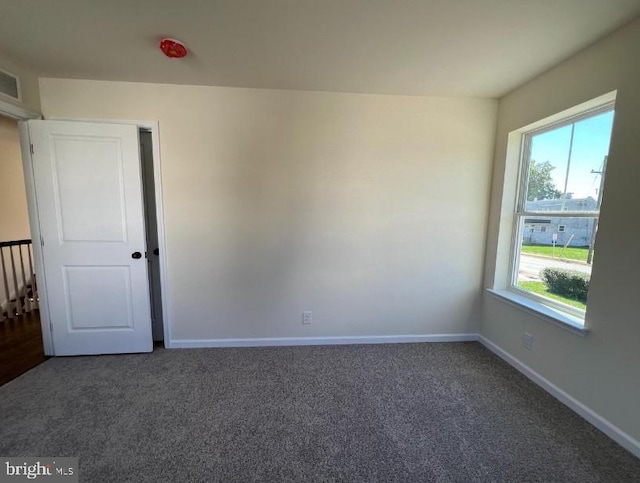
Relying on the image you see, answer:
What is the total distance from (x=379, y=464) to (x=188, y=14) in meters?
2.73

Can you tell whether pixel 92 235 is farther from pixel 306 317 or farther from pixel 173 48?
pixel 306 317

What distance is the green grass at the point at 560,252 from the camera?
1.87m

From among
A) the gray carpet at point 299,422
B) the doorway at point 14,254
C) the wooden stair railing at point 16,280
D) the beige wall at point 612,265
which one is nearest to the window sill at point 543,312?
the beige wall at point 612,265

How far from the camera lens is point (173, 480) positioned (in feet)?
4.22

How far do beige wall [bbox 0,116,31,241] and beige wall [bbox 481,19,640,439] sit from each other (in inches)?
253

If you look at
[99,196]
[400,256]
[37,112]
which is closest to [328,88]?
[400,256]

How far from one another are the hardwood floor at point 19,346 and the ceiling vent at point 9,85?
222cm

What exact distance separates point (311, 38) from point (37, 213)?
2.68m

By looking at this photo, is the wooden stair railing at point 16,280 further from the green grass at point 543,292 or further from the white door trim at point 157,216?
the green grass at point 543,292

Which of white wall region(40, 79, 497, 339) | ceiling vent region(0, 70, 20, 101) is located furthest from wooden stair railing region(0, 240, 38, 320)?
white wall region(40, 79, 497, 339)

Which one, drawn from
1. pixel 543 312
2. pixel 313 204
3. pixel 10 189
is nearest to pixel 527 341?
pixel 543 312

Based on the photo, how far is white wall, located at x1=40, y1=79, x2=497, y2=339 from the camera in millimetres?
2336

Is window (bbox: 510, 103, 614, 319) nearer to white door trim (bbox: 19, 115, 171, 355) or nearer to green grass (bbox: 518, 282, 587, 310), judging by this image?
green grass (bbox: 518, 282, 587, 310)

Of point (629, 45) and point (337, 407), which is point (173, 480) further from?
point (629, 45)
